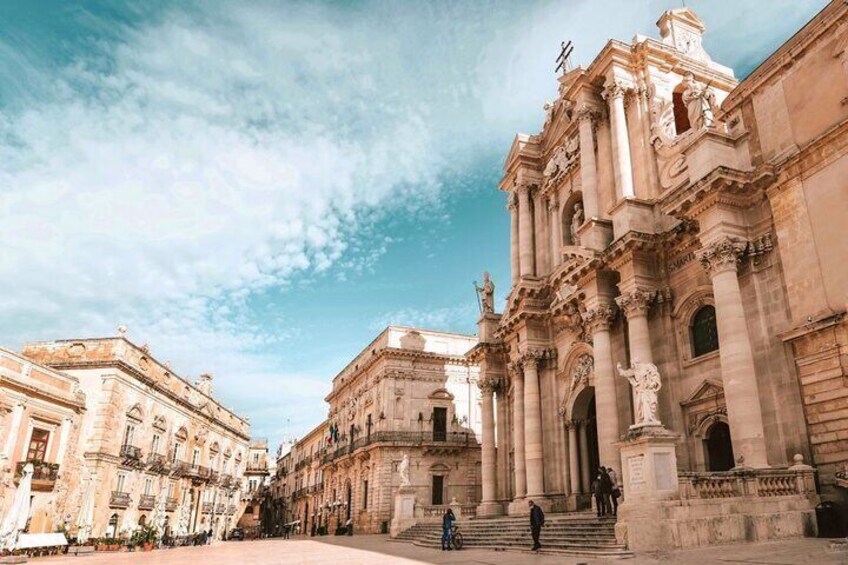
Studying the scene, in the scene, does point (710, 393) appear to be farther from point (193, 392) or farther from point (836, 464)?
point (193, 392)

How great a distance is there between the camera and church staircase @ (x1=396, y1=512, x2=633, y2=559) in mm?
12359

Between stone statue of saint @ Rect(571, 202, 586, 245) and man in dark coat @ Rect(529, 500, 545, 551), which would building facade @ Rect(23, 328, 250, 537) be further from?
man in dark coat @ Rect(529, 500, 545, 551)

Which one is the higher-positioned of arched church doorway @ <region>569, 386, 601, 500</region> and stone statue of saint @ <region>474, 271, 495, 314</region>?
stone statue of saint @ <region>474, 271, 495, 314</region>

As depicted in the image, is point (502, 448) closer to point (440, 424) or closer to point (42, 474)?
point (440, 424)

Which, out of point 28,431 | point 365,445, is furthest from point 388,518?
point 28,431

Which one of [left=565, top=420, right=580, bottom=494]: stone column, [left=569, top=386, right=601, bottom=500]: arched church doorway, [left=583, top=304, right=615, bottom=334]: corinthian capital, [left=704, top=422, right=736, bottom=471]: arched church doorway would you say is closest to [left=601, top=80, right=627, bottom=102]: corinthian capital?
[left=583, top=304, right=615, bottom=334]: corinthian capital

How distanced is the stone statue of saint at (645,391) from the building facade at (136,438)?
27.7 m

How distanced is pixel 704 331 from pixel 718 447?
116 inches

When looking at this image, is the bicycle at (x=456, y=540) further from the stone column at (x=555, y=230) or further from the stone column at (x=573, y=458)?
the stone column at (x=555, y=230)

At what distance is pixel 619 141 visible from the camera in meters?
20.0

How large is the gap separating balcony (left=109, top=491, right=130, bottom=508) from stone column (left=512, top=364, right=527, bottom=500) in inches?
847

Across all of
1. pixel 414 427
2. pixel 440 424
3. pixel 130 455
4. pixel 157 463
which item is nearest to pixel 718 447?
pixel 414 427

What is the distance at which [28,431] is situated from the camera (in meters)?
26.9

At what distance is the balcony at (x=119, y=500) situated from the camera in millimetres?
31844
